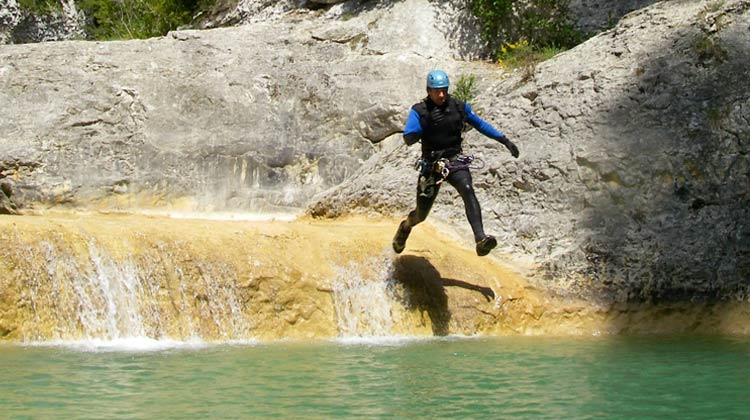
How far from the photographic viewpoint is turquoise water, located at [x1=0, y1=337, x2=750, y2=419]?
6.50 m

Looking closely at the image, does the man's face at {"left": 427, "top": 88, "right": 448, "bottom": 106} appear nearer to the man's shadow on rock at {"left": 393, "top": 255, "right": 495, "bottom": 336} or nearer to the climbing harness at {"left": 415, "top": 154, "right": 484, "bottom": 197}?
the climbing harness at {"left": 415, "top": 154, "right": 484, "bottom": 197}

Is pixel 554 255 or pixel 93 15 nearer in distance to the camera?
pixel 554 255

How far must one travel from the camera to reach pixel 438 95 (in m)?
9.99

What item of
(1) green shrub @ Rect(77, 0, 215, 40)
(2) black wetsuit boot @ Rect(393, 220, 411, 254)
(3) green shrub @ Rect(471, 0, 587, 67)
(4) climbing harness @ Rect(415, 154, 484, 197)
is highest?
(1) green shrub @ Rect(77, 0, 215, 40)

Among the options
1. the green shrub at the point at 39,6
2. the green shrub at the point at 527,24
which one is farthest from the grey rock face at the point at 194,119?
the green shrub at the point at 39,6

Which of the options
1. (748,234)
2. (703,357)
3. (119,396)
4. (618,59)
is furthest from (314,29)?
(119,396)

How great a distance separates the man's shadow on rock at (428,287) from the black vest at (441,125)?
134 centimetres

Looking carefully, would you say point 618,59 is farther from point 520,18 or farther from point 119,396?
point 119,396

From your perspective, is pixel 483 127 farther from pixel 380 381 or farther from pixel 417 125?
pixel 380 381

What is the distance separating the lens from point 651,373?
314 inches

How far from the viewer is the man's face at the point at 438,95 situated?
9.97 m

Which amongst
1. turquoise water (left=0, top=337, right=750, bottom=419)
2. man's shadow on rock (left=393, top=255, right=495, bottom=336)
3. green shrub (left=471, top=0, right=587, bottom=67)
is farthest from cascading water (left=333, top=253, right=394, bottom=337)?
green shrub (left=471, top=0, right=587, bottom=67)

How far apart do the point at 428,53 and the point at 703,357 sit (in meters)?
8.42

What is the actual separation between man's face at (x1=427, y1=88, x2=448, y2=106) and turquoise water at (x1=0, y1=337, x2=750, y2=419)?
2218mm
